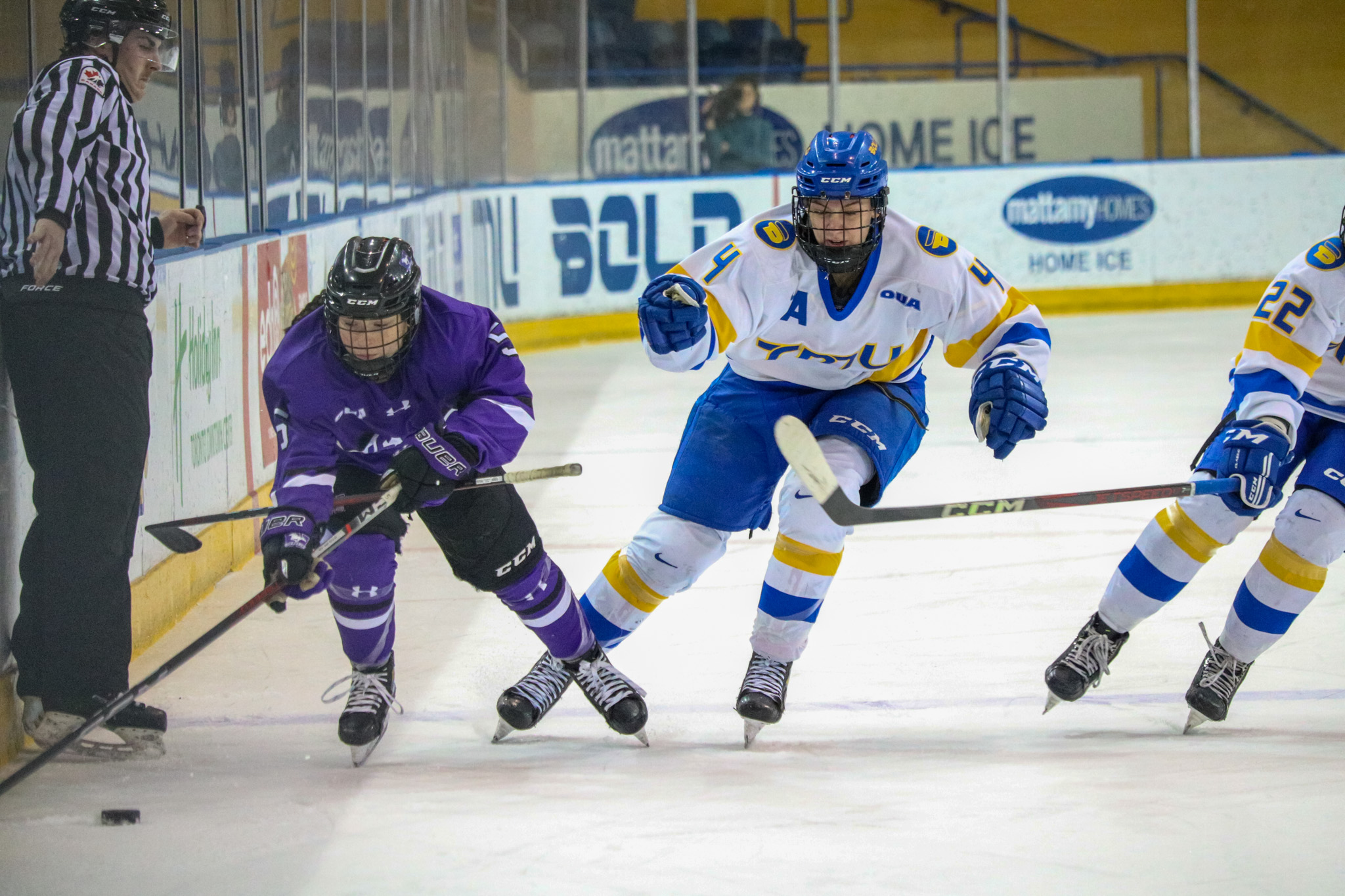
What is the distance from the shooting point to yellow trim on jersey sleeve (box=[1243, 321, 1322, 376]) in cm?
282

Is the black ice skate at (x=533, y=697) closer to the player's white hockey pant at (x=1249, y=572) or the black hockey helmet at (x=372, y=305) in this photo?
the black hockey helmet at (x=372, y=305)

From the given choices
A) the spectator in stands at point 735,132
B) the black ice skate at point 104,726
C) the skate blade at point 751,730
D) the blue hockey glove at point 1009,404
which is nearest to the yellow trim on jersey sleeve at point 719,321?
the blue hockey glove at point 1009,404

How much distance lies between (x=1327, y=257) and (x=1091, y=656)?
88 cm

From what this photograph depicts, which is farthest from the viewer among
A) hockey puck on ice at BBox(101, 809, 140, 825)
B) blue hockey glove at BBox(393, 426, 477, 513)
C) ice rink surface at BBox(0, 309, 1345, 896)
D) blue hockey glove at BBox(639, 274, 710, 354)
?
blue hockey glove at BBox(639, 274, 710, 354)

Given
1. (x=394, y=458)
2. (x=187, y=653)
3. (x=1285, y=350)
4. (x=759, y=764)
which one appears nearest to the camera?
(x=187, y=653)

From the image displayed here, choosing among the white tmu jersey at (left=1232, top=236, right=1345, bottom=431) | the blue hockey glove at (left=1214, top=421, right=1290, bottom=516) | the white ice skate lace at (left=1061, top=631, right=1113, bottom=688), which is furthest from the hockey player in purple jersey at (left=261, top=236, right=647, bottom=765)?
the white tmu jersey at (left=1232, top=236, right=1345, bottom=431)

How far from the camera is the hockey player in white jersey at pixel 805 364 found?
2797mm

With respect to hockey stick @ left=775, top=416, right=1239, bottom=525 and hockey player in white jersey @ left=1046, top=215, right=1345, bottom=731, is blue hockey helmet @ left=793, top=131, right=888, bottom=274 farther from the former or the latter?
hockey player in white jersey @ left=1046, top=215, right=1345, bottom=731

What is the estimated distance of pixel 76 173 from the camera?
9.15ft

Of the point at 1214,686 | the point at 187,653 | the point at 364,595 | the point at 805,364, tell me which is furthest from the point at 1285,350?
the point at 187,653

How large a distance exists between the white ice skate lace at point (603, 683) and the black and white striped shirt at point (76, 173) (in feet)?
3.74

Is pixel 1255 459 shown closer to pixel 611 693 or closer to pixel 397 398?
pixel 611 693

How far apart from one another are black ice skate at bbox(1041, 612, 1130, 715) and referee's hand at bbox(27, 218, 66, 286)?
79.3 inches

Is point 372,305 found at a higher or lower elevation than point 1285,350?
higher
